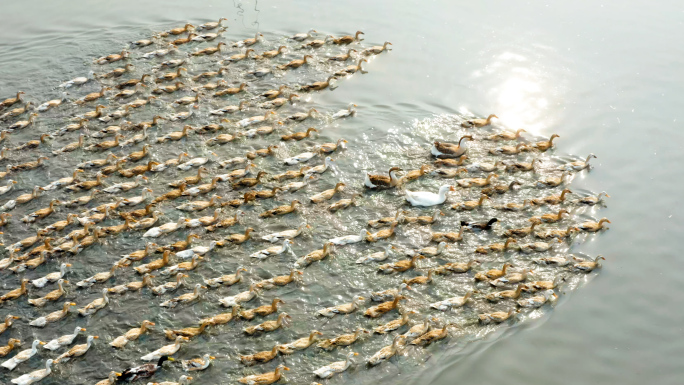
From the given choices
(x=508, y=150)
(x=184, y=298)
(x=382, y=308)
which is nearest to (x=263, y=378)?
(x=184, y=298)

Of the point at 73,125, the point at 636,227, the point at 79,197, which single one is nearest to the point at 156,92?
the point at 73,125

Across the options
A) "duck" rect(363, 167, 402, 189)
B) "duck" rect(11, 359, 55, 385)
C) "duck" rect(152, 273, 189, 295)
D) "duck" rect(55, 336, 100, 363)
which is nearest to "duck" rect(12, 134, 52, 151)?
"duck" rect(152, 273, 189, 295)

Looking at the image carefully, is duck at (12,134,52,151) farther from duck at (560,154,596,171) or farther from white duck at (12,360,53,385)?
duck at (560,154,596,171)

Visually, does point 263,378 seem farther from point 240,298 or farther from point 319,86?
point 319,86

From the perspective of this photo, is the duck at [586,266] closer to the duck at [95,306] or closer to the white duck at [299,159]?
the white duck at [299,159]

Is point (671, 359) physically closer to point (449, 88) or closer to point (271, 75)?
point (449, 88)

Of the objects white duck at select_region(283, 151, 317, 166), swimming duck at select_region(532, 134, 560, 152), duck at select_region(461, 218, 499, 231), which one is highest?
swimming duck at select_region(532, 134, 560, 152)

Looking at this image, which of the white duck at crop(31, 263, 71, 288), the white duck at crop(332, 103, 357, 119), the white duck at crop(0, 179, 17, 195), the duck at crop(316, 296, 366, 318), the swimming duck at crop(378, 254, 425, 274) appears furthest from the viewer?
the white duck at crop(332, 103, 357, 119)
